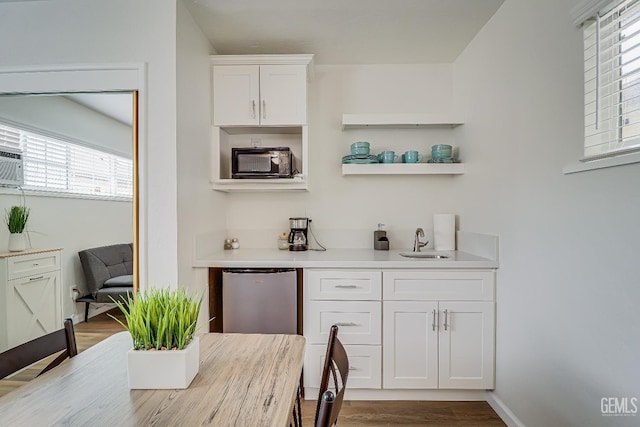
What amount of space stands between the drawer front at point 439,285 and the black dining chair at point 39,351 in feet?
5.38

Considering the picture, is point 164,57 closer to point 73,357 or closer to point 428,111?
point 73,357

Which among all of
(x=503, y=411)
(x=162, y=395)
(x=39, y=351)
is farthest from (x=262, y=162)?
(x=503, y=411)

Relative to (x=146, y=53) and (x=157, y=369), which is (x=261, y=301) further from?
(x=146, y=53)

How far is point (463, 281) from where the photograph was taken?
6.99 feet

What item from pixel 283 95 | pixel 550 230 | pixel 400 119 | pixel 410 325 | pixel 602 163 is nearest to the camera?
pixel 602 163

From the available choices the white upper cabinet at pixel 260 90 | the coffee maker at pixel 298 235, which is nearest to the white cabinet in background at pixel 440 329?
the coffee maker at pixel 298 235

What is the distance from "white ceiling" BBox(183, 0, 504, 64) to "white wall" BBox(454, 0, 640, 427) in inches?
9.8

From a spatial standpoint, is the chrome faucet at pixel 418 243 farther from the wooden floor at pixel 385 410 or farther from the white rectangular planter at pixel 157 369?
the white rectangular planter at pixel 157 369

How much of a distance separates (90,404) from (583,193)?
1.85m

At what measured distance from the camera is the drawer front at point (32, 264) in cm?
202

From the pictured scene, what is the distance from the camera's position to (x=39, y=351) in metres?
1.08

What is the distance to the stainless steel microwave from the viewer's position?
8.04 feet

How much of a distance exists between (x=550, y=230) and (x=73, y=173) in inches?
105

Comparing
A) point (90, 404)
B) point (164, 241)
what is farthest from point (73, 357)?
point (164, 241)
